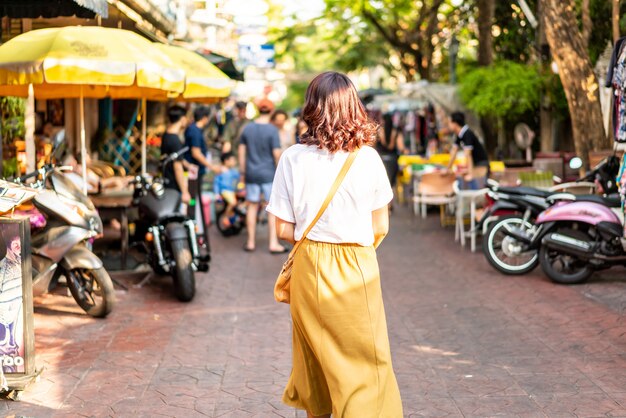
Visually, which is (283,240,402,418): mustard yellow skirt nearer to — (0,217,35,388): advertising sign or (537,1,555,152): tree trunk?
(0,217,35,388): advertising sign

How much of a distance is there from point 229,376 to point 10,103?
250 inches

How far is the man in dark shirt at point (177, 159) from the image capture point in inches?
454

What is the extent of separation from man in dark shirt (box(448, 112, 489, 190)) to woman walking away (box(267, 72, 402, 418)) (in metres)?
9.49

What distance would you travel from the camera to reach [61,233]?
26.4 ft

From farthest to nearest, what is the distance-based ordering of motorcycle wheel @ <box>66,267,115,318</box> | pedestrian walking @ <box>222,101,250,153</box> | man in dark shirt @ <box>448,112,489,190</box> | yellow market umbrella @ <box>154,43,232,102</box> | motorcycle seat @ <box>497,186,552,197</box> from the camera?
pedestrian walking @ <box>222,101,250,153</box>
man in dark shirt @ <box>448,112,489,190</box>
motorcycle seat @ <box>497,186,552,197</box>
yellow market umbrella @ <box>154,43,232,102</box>
motorcycle wheel @ <box>66,267,115,318</box>

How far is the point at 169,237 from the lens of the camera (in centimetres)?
924

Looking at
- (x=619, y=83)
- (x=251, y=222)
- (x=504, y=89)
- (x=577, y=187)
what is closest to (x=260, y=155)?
(x=251, y=222)

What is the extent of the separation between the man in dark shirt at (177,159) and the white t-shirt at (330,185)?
7.38 m

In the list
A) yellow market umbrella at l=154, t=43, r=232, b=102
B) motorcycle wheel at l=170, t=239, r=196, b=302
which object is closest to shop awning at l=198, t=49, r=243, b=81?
yellow market umbrella at l=154, t=43, r=232, b=102

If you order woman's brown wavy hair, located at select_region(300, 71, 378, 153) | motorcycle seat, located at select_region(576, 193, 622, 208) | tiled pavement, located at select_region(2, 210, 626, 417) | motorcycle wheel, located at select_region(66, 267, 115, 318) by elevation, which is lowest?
tiled pavement, located at select_region(2, 210, 626, 417)

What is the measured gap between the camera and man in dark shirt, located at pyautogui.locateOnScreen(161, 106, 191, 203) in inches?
454

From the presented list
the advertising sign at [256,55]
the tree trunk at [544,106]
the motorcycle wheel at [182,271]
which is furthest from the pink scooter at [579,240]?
the advertising sign at [256,55]

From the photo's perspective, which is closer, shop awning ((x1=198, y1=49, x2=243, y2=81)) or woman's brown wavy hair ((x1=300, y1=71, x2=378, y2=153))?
woman's brown wavy hair ((x1=300, y1=71, x2=378, y2=153))

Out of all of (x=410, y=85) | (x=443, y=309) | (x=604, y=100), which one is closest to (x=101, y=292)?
(x=443, y=309)
